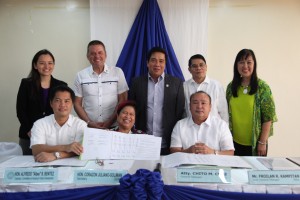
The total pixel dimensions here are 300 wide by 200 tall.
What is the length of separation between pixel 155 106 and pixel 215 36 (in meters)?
1.39

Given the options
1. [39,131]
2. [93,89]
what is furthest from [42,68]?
[39,131]

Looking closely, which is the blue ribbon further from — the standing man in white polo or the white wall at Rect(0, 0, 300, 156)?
the white wall at Rect(0, 0, 300, 156)

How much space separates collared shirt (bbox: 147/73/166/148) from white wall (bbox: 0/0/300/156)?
44.3 inches

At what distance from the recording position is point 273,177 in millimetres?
1232

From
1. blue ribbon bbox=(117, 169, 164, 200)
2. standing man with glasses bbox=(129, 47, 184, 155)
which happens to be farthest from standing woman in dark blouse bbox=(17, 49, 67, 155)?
blue ribbon bbox=(117, 169, 164, 200)

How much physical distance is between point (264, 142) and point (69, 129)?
155 cm

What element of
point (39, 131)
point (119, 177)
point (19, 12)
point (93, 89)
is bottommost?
point (119, 177)

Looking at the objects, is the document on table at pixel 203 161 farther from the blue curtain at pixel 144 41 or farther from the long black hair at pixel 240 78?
the blue curtain at pixel 144 41

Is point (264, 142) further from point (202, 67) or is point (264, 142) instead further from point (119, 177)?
point (119, 177)

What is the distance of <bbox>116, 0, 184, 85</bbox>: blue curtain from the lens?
10.0ft

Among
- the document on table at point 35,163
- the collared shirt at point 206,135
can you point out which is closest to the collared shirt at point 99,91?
the collared shirt at point 206,135

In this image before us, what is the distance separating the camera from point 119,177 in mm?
1229

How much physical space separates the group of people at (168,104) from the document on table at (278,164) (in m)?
0.37

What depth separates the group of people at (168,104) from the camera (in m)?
1.98
